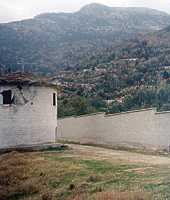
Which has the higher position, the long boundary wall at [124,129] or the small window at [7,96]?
the small window at [7,96]

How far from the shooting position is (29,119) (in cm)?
3216

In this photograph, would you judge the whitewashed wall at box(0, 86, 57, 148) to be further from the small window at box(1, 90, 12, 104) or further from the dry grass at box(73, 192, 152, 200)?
the dry grass at box(73, 192, 152, 200)

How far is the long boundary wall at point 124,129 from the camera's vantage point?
96.1ft

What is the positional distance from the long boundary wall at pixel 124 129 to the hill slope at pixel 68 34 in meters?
41.9

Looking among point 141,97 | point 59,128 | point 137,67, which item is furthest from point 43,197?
point 137,67

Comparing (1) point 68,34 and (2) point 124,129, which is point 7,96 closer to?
(2) point 124,129

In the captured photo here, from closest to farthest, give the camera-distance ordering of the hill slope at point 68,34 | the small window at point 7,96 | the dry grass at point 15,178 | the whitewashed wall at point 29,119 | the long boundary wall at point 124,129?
the dry grass at point 15,178 → the long boundary wall at point 124,129 → the whitewashed wall at point 29,119 → the small window at point 7,96 → the hill slope at point 68,34

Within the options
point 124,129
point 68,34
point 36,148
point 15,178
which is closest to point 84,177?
point 15,178

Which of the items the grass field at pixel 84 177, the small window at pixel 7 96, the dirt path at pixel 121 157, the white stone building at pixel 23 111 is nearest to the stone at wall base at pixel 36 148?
the white stone building at pixel 23 111

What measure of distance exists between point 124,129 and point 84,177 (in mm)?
12230

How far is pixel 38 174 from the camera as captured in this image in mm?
22969

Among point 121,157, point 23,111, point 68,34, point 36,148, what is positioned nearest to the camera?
point 121,157

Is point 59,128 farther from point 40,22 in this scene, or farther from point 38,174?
point 40,22

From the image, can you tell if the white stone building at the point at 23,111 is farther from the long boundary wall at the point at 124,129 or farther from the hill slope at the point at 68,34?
the hill slope at the point at 68,34
